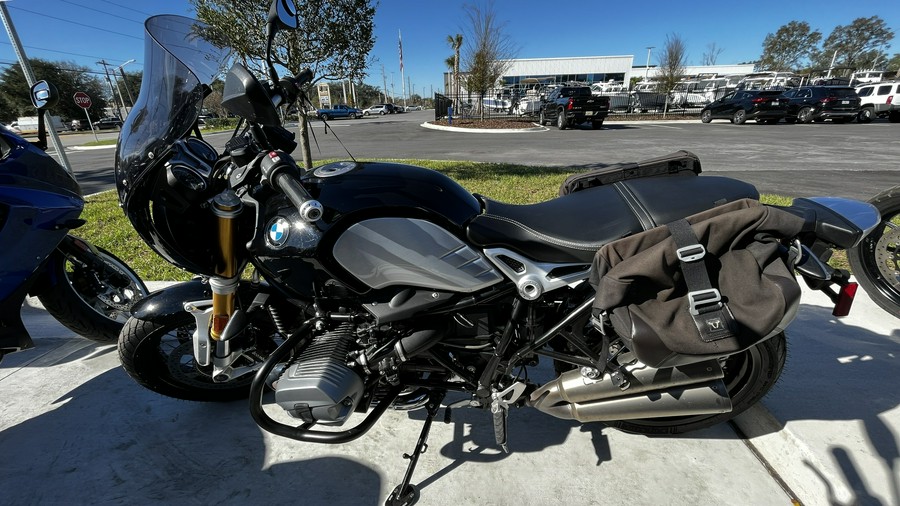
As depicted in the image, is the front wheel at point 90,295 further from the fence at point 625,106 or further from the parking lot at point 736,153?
the fence at point 625,106

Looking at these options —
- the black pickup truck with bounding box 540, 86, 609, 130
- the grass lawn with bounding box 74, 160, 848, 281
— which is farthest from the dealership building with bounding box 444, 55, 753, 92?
the grass lawn with bounding box 74, 160, 848, 281

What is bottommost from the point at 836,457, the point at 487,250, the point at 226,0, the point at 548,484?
the point at 548,484

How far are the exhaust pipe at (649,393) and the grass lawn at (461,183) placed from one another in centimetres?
268

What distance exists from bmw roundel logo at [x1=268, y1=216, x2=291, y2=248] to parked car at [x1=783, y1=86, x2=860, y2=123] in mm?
21395

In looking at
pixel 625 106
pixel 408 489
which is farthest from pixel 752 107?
pixel 408 489

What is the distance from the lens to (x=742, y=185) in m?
1.48

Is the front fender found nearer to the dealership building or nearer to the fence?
the fence

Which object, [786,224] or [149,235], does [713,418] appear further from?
[149,235]

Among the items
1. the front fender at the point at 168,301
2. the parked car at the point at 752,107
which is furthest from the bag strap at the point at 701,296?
the parked car at the point at 752,107

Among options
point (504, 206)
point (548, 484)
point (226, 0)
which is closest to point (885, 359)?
point (548, 484)

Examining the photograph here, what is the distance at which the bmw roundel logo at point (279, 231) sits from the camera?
4.44 ft

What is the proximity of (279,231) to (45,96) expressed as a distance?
219 centimetres

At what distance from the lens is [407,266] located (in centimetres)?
135

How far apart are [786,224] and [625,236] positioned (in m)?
0.43
